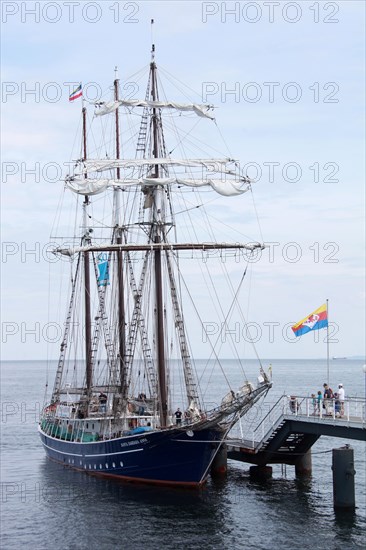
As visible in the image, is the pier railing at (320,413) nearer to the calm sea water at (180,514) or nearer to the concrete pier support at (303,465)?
the concrete pier support at (303,465)

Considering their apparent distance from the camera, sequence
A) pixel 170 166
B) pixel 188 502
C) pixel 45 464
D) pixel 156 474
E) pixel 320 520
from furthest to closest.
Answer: pixel 45 464, pixel 170 166, pixel 156 474, pixel 188 502, pixel 320 520

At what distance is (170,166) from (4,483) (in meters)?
22.4

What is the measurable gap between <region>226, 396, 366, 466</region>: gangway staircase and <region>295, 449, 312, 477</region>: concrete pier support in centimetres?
32

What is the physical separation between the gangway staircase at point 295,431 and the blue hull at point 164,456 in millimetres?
3179

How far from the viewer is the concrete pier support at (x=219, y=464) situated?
51866mm

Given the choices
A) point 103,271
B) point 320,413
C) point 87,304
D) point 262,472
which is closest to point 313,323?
point 320,413

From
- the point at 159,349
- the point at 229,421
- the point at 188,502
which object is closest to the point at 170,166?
the point at 159,349

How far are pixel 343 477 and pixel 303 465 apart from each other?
9.39 metres

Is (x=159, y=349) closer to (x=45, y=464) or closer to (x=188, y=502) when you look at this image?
(x=188, y=502)

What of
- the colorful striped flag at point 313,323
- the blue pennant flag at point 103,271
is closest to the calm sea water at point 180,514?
the colorful striped flag at point 313,323

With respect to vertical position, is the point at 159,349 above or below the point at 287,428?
above

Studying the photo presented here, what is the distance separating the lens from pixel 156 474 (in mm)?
48688

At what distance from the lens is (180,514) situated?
42500mm

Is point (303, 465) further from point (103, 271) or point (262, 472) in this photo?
point (103, 271)
